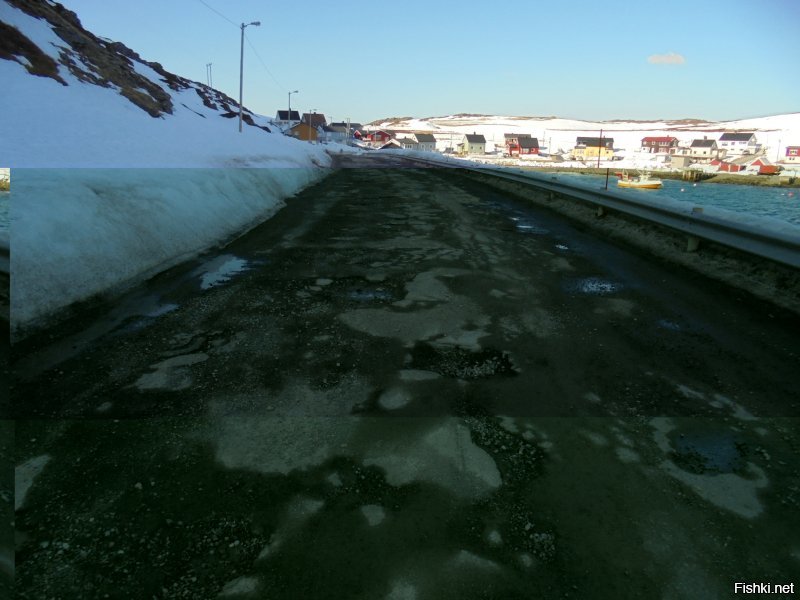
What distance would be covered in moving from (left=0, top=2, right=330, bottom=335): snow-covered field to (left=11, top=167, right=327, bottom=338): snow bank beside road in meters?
0.02

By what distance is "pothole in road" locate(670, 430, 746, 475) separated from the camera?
3039 millimetres

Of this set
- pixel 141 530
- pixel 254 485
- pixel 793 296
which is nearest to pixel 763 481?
pixel 254 485

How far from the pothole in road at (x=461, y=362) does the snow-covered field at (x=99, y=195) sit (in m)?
4.11

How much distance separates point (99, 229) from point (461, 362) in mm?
5687

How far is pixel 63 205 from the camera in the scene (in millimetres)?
6559

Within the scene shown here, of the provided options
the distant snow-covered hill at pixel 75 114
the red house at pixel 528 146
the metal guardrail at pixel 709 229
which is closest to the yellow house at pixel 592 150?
the red house at pixel 528 146

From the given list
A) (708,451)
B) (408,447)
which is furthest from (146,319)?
(708,451)

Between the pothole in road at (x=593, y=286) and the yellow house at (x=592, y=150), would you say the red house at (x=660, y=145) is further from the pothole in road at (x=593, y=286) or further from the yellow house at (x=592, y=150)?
the pothole in road at (x=593, y=286)

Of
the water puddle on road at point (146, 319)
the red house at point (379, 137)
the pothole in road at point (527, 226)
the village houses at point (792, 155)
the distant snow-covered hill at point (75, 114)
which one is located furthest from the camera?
the red house at point (379, 137)

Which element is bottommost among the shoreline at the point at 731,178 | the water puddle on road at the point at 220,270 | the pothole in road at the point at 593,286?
the water puddle on road at the point at 220,270

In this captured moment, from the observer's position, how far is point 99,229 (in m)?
6.71

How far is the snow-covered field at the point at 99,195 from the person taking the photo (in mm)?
5578

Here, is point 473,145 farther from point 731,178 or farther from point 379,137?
point 731,178

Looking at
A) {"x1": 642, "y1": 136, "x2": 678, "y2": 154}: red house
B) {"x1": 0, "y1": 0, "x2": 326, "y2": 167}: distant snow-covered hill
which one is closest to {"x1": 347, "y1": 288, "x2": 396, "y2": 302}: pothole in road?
{"x1": 0, "y1": 0, "x2": 326, "y2": 167}: distant snow-covered hill
